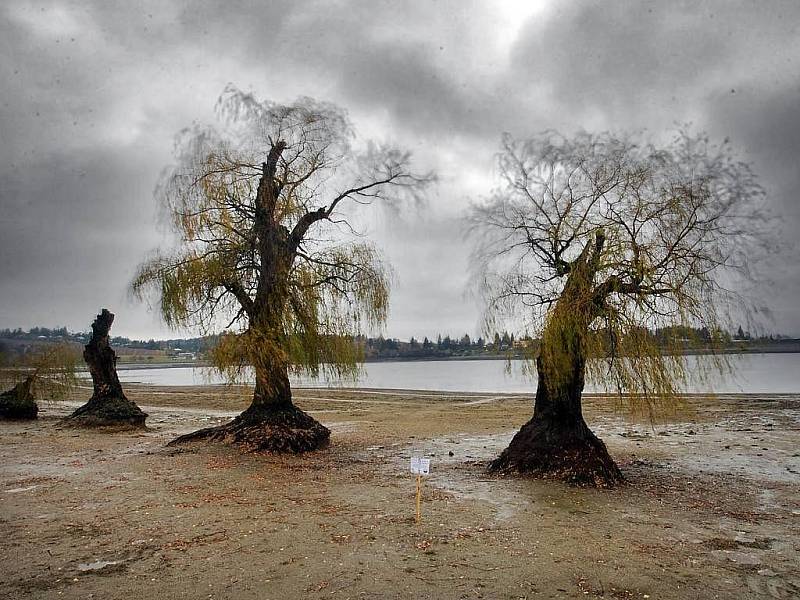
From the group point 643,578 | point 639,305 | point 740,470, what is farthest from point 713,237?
point 643,578

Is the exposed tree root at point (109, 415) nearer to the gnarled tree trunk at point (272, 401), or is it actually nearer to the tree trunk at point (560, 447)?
the gnarled tree trunk at point (272, 401)

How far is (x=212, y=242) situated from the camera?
52.2 feet

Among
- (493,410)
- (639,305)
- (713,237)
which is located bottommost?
(493,410)

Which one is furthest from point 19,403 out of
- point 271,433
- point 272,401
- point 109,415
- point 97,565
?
point 97,565

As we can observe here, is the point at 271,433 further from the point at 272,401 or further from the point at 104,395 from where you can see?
the point at 104,395

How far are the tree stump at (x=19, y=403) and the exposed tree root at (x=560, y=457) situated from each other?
2120 centimetres

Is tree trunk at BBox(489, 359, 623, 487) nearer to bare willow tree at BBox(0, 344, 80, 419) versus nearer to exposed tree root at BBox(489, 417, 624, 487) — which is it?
exposed tree root at BBox(489, 417, 624, 487)

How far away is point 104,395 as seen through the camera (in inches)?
923

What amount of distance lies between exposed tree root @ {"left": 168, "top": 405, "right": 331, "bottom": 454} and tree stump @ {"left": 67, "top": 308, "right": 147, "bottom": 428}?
695 centimetres

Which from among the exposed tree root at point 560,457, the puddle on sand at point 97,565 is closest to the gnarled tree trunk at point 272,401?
the exposed tree root at point 560,457

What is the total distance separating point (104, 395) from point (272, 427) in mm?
10974

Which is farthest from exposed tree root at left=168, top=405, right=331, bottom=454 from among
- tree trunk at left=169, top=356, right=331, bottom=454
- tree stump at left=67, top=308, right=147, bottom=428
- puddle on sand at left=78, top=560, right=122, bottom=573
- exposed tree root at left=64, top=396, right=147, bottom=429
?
puddle on sand at left=78, top=560, right=122, bottom=573

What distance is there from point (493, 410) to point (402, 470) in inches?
717

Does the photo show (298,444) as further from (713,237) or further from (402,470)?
(713,237)
